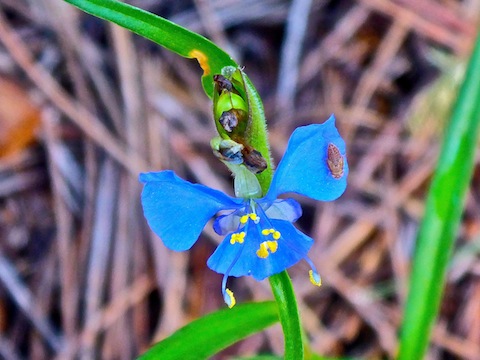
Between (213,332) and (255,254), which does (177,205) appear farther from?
(213,332)

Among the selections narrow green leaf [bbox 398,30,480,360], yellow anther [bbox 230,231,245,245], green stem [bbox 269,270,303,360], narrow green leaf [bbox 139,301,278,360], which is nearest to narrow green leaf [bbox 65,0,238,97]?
yellow anther [bbox 230,231,245,245]

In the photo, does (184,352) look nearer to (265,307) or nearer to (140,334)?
(265,307)

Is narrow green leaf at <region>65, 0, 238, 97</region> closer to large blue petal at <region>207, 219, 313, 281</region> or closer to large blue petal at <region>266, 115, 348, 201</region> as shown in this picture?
large blue petal at <region>266, 115, 348, 201</region>

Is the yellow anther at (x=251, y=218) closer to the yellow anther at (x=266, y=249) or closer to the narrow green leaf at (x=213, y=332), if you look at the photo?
the yellow anther at (x=266, y=249)

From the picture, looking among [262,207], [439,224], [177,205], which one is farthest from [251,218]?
[439,224]

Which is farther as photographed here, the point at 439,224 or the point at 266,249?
the point at 439,224

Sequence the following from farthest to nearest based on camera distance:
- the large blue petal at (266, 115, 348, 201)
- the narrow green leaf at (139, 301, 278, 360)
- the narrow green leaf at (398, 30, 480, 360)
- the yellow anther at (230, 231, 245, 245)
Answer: the narrow green leaf at (398, 30, 480, 360) → the narrow green leaf at (139, 301, 278, 360) → the yellow anther at (230, 231, 245, 245) → the large blue petal at (266, 115, 348, 201)

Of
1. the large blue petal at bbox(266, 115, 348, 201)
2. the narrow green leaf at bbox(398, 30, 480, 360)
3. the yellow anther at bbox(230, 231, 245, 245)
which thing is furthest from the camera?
the narrow green leaf at bbox(398, 30, 480, 360)
